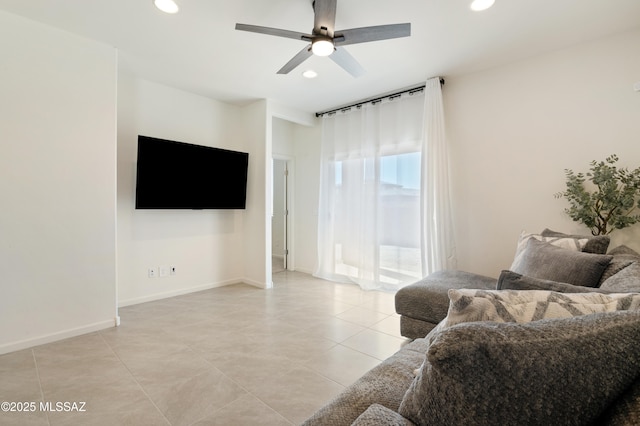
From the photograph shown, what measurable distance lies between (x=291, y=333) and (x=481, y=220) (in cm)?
252

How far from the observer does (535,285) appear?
3.81 ft

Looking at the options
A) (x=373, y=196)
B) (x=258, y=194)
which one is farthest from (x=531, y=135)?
(x=258, y=194)

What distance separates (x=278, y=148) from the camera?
212 inches

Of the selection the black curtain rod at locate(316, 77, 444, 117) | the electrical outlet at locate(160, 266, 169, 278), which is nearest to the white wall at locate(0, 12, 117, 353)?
the electrical outlet at locate(160, 266, 169, 278)

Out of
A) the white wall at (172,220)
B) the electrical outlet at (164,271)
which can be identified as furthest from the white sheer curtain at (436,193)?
the electrical outlet at (164,271)

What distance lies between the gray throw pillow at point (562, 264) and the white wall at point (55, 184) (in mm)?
3742

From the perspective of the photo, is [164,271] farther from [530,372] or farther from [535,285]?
[530,372]

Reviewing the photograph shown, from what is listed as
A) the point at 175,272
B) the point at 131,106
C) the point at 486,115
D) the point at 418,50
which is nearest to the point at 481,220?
the point at 486,115

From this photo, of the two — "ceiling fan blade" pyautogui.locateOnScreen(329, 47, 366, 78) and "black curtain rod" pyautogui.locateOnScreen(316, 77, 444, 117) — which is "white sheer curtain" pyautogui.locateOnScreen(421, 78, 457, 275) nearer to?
"black curtain rod" pyautogui.locateOnScreen(316, 77, 444, 117)

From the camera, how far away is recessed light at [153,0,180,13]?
2.19 m

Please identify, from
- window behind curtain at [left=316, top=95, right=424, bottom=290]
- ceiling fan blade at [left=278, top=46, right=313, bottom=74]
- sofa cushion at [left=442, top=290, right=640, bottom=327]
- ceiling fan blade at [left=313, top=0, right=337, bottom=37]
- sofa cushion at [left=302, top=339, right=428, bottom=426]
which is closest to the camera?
sofa cushion at [left=442, top=290, right=640, bottom=327]

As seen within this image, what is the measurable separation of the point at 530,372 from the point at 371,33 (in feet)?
7.36

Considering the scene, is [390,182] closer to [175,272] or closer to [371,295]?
[371,295]

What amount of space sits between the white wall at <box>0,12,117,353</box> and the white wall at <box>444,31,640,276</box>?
3937mm
